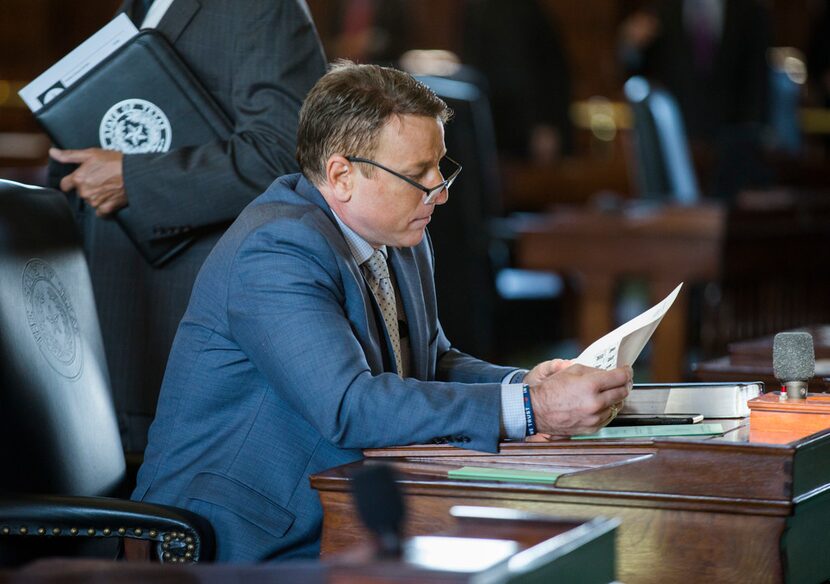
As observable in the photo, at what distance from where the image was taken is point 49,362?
7.10 feet

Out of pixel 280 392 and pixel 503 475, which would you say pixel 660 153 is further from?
pixel 503 475

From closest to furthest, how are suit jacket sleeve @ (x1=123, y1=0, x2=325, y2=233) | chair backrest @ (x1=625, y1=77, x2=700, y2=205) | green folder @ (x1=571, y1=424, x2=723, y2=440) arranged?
green folder @ (x1=571, y1=424, x2=723, y2=440) < suit jacket sleeve @ (x1=123, y1=0, x2=325, y2=233) < chair backrest @ (x1=625, y1=77, x2=700, y2=205)

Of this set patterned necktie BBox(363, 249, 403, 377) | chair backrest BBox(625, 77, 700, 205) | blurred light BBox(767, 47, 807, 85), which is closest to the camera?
patterned necktie BBox(363, 249, 403, 377)

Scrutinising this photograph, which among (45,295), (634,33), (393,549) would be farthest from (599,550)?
(634,33)

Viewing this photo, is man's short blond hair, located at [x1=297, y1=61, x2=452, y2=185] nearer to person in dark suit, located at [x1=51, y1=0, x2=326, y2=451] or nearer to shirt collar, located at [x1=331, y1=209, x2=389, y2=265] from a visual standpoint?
shirt collar, located at [x1=331, y1=209, x2=389, y2=265]

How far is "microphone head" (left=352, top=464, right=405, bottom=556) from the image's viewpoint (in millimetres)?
995

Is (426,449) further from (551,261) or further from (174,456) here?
(551,261)

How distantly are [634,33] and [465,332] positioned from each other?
→ 28.5ft

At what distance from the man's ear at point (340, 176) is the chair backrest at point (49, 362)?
0.54 m

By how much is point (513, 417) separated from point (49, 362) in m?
0.79

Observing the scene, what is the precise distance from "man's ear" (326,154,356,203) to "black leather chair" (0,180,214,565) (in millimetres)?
532

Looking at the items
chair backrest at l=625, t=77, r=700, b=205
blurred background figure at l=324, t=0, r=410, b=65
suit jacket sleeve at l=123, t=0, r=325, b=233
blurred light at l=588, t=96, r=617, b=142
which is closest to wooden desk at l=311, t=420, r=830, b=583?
suit jacket sleeve at l=123, t=0, r=325, b=233

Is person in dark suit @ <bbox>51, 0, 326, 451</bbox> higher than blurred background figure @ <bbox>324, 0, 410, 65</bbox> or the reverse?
higher

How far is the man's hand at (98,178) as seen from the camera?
269cm
